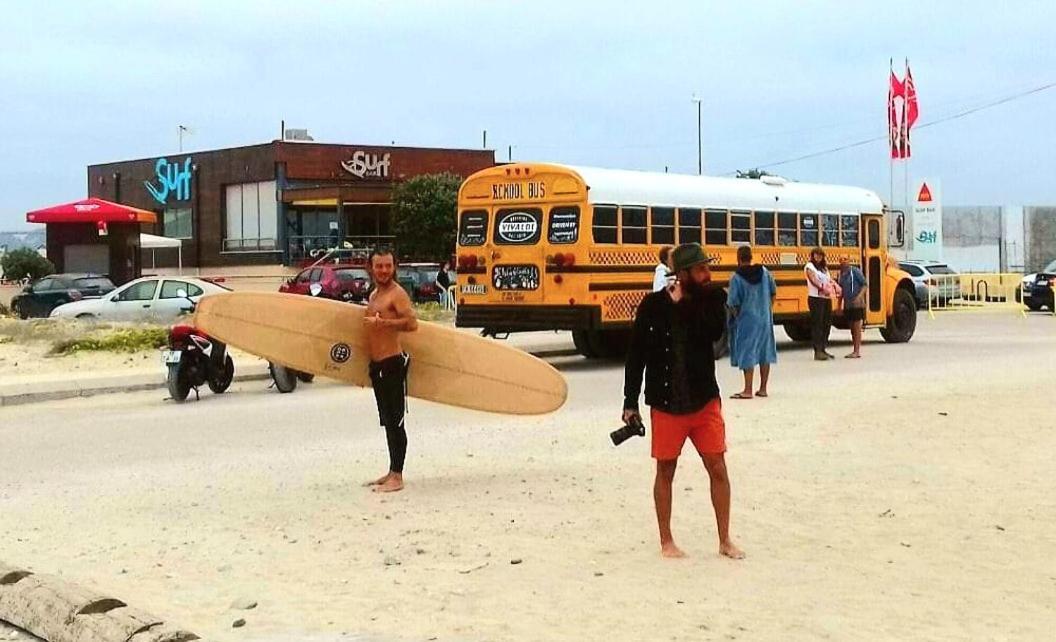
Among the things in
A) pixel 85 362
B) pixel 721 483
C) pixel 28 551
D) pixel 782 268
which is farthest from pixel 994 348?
pixel 28 551

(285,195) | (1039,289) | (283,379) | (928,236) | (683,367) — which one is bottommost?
(283,379)

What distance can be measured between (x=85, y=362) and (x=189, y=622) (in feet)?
50.2

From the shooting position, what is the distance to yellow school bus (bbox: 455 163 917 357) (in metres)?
18.5

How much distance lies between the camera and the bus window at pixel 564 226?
60.4ft

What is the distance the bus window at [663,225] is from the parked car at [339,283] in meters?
15.8

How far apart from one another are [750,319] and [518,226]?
564cm

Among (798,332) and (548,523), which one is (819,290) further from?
(548,523)

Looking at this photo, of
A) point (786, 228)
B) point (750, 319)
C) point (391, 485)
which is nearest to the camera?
point (391, 485)

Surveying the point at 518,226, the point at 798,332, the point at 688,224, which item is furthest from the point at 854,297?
the point at 518,226

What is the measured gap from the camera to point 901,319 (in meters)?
23.9

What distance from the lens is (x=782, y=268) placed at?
2153cm

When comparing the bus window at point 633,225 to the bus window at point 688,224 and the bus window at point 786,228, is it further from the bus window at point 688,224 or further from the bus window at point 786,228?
the bus window at point 786,228

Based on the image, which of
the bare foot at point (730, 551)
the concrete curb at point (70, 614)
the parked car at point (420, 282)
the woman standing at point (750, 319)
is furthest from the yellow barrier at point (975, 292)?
the concrete curb at point (70, 614)

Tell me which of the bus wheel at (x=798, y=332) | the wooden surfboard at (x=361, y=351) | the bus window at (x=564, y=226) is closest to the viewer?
the wooden surfboard at (x=361, y=351)
